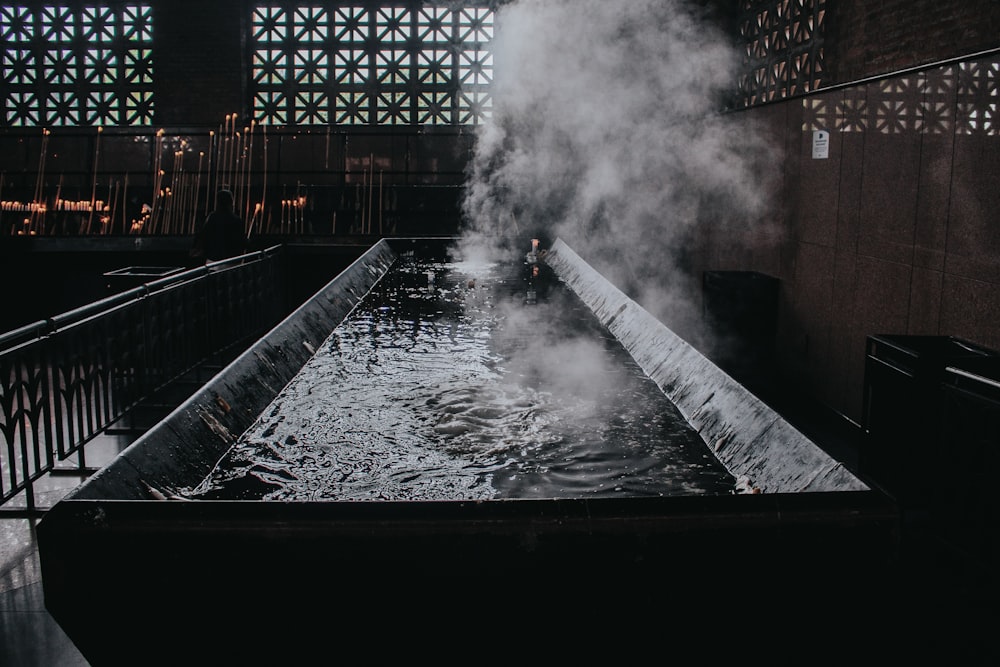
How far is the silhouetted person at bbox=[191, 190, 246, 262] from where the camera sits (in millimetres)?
7395

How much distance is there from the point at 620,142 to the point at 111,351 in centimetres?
782

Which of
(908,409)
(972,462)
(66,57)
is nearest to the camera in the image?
(972,462)

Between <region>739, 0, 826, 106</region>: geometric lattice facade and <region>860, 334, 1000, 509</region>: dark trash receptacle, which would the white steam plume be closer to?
<region>739, 0, 826, 106</region>: geometric lattice facade

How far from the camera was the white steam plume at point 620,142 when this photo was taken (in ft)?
30.9

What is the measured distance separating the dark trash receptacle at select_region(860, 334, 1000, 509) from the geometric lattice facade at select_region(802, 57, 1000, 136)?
136 cm

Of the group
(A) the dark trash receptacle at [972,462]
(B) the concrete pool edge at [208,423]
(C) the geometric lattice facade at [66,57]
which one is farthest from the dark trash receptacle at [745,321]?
(C) the geometric lattice facade at [66,57]

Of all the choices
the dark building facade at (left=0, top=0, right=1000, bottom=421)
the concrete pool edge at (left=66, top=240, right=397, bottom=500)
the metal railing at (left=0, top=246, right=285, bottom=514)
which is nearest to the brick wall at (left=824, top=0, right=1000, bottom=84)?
the dark building facade at (left=0, top=0, right=1000, bottom=421)

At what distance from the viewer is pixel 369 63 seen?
14.4 meters

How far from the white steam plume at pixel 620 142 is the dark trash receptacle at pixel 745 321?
1.05m

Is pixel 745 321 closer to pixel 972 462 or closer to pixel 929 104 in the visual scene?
pixel 929 104

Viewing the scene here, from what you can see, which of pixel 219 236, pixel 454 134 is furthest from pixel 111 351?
pixel 454 134

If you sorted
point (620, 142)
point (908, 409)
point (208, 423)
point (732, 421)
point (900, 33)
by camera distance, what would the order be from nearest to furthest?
point (208, 423) → point (732, 421) → point (908, 409) → point (900, 33) → point (620, 142)

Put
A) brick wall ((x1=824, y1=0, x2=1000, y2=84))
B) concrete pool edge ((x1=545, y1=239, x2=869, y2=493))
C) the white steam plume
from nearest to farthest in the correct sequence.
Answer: concrete pool edge ((x1=545, y1=239, x2=869, y2=493)) < brick wall ((x1=824, y1=0, x2=1000, y2=84)) < the white steam plume

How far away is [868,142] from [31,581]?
17.6 ft
